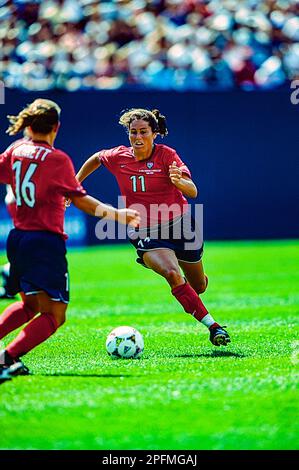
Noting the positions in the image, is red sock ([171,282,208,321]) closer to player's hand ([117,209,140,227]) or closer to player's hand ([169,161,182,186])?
player's hand ([169,161,182,186])

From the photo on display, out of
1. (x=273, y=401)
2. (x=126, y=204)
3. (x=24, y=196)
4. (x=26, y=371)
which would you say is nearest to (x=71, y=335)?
(x=126, y=204)

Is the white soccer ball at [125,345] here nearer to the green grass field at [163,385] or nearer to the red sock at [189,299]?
the green grass field at [163,385]

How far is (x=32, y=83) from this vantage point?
1786 centimetres

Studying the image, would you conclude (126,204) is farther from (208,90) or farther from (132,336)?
(208,90)

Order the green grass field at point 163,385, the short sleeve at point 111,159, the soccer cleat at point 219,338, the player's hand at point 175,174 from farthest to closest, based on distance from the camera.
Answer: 1. the short sleeve at point 111,159
2. the soccer cleat at point 219,338
3. the player's hand at point 175,174
4. the green grass field at point 163,385

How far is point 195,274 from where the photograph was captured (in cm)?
814

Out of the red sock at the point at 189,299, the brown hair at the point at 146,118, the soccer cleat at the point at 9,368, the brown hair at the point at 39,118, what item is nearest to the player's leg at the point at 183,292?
the red sock at the point at 189,299

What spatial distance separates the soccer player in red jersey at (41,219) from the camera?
574 centimetres

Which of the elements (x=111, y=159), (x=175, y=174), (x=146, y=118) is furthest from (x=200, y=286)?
(x=146, y=118)

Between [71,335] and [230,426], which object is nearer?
[230,426]

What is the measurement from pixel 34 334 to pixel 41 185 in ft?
3.12

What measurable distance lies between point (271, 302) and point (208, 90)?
8851mm

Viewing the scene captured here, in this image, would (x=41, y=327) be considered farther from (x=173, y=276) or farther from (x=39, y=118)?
(x=173, y=276)

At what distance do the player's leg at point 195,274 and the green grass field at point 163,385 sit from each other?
468 mm
